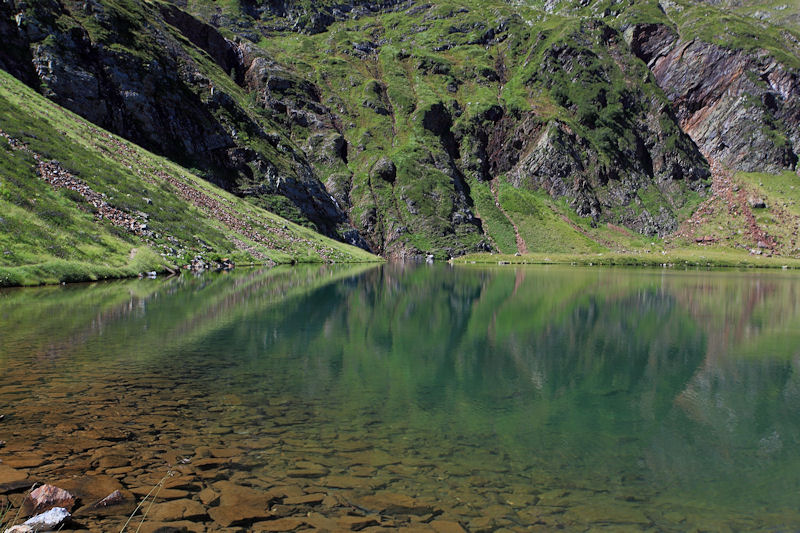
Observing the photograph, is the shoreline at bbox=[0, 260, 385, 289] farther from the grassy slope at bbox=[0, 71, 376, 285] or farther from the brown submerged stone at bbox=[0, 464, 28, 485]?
the brown submerged stone at bbox=[0, 464, 28, 485]

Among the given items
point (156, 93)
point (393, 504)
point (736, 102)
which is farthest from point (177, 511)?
point (736, 102)

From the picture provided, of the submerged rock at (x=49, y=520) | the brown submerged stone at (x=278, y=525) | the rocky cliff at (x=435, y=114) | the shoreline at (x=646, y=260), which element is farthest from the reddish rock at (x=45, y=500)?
the shoreline at (x=646, y=260)

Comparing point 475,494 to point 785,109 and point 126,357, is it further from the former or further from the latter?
point 785,109

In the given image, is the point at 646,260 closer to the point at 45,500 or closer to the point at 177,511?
the point at 177,511

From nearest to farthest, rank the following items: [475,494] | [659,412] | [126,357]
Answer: [475,494] < [659,412] < [126,357]

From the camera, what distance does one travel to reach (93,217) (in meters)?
46.4

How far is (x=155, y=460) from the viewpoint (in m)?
8.98

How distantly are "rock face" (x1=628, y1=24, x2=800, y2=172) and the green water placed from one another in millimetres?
176968

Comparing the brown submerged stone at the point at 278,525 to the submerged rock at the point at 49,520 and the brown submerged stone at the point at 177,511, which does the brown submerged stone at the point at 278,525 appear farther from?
the submerged rock at the point at 49,520

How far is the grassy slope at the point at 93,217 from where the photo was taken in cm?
3722

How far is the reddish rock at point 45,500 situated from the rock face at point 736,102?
20540 cm

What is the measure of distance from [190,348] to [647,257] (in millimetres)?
119215

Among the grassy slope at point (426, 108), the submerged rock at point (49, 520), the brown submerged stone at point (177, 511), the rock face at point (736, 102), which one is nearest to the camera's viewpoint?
the submerged rock at point (49, 520)

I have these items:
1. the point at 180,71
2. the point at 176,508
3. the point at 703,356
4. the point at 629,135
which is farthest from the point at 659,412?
the point at 629,135
